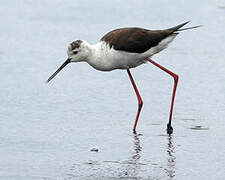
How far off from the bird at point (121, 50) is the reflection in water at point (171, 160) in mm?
379

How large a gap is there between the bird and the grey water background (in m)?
0.31

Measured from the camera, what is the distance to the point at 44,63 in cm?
998

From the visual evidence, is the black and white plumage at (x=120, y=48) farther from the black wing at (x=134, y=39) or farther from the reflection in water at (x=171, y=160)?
the reflection in water at (x=171, y=160)

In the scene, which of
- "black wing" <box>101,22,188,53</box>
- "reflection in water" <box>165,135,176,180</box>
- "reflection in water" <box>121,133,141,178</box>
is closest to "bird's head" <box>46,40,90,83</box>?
"black wing" <box>101,22,188,53</box>

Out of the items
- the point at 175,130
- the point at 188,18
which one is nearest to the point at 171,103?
the point at 175,130

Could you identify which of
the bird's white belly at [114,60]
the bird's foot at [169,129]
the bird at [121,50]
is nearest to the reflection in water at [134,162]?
the bird's foot at [169,129]

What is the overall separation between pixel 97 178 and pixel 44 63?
13.6 feet

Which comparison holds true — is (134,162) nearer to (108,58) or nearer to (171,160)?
(171,160)

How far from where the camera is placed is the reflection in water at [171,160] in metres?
6.25

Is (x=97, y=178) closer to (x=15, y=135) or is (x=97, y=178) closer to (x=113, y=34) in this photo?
(x=15, y=135)

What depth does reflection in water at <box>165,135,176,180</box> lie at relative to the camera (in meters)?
6.25

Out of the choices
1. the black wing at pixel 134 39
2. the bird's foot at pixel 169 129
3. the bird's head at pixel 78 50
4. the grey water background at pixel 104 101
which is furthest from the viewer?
the black wing at pixel 134 39

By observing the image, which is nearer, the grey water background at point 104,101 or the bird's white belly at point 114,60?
the grey water background at point 104,101

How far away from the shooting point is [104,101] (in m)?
8.43
